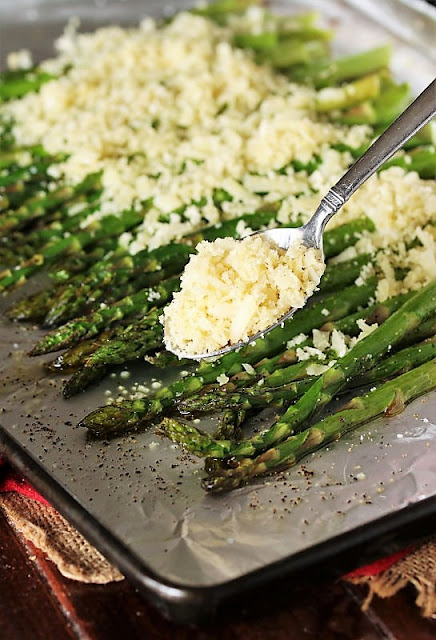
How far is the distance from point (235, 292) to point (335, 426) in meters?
0.49

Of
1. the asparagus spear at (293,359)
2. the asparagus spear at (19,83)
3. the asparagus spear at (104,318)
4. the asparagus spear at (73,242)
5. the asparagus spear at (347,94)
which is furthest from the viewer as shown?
A: the asparagus spear at (19,83)

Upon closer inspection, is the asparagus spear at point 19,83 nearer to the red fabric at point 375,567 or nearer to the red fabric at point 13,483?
the red fabric at point 13,483

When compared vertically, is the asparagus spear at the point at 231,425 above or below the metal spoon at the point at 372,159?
below

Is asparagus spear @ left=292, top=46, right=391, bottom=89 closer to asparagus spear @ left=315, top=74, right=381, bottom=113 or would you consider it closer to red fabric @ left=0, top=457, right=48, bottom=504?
asparagus spear @ left=315, top=74, right=381, bottom=113

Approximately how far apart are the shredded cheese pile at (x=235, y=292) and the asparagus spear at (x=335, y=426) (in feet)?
1.19

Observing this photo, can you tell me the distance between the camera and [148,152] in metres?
3.80

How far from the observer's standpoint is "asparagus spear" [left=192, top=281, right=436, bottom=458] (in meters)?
2.49

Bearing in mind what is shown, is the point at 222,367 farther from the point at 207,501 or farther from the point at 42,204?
the point at 42,204

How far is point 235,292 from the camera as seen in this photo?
2.69 m

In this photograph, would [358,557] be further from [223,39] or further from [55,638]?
[223,39]

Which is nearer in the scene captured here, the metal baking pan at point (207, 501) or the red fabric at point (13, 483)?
the metal baking pan at point (207, 501)

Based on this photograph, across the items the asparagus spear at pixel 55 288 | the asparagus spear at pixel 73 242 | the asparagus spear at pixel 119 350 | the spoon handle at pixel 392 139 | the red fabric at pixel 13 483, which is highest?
the asparagus spear at pixel 73 242

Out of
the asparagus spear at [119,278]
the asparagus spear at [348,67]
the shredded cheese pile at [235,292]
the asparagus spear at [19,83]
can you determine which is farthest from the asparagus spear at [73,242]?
the asparagus spear at [348,67]

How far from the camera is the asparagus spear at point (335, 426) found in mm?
2414
